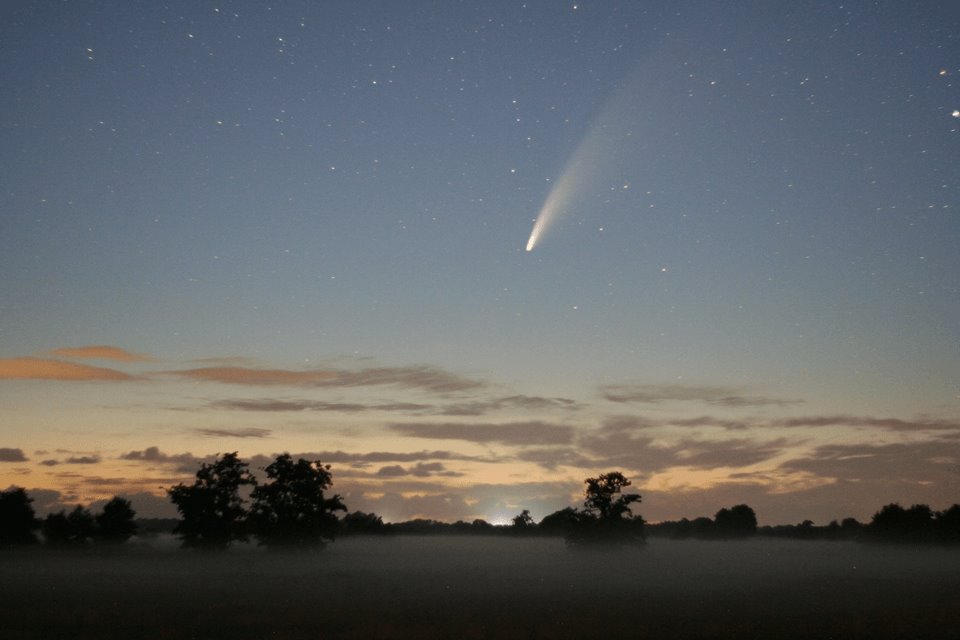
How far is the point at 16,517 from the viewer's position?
85.7 meters

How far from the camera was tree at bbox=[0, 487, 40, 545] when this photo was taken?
8481 centimetres

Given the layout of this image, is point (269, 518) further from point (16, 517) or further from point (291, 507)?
point (16, 517)

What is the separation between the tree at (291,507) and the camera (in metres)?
60.8

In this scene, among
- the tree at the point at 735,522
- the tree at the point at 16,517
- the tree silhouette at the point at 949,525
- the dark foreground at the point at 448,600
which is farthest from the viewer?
the tree at the point at 735,522

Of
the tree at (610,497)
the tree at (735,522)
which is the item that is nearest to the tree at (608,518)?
the tree at (610,497)

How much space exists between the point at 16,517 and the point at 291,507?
147ft

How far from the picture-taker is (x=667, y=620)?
1363 inches

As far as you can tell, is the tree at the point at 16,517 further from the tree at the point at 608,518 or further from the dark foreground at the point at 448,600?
the tree at the point at 608,518

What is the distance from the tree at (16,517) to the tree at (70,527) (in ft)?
6.08

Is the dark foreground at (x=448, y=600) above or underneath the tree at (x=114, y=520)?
underneath

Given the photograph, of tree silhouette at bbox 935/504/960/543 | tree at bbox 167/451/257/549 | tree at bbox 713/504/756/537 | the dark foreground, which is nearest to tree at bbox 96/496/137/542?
the dark foreground

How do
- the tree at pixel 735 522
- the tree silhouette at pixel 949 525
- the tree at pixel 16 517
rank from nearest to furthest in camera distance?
the tree at pixel 16 517, the tree silhouette at pixel 949 525, the tree at pixel 735 522

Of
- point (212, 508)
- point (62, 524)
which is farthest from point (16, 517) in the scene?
point (212, 508)

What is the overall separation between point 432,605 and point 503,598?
6.02m
